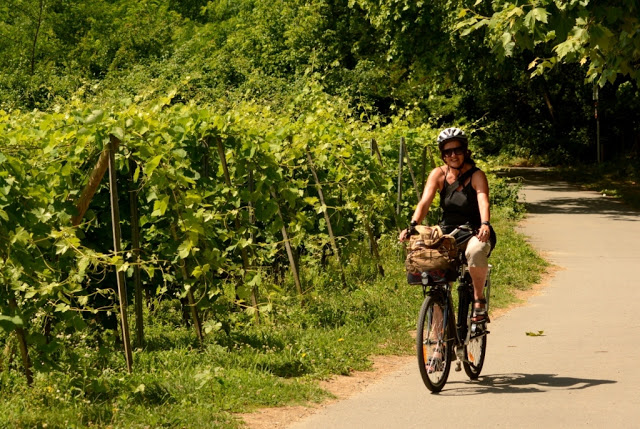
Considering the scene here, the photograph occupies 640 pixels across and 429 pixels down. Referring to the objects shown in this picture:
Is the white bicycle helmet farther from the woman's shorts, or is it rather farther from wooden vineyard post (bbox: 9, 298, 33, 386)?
wooden vineyard post (bbox: 9, 298, 33, 386)

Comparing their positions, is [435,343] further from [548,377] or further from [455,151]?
[455,151]

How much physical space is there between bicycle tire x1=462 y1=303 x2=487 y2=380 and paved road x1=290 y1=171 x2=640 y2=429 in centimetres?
8

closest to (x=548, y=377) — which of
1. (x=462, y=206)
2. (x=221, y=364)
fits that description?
(x=462, y=206)

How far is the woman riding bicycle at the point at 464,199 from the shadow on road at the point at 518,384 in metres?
0.47

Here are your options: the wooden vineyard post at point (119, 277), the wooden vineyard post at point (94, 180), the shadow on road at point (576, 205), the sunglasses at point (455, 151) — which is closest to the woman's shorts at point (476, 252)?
the sunglasses at point (455, 151)

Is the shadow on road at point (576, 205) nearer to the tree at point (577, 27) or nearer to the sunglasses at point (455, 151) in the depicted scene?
the tree at point (577, 27)

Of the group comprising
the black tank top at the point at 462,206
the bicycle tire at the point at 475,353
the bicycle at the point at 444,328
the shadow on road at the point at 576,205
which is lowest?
the shadow on road at the point at 576,205

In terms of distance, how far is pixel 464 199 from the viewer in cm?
790

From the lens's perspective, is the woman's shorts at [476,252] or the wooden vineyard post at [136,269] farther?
the wooden vineyard post at [136,269]

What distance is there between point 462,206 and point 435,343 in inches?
39.7

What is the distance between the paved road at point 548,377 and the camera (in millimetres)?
6941

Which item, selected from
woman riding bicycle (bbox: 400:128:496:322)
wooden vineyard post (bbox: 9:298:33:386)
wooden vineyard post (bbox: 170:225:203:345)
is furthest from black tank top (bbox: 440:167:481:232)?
wooden vineyard post (bbox: 9:298:33:386)

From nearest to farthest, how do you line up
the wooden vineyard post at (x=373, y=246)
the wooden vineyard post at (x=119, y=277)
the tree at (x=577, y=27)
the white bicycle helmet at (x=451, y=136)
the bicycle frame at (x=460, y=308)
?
the wooden vineyard post at (x=119, y=277) → the bicycle frame at (x=460, y=308) → the white bicycle helmet at (x=451, y=136) → the tree at (x=577, y=27) → the wooden vineyard post at (x=373, y=246)

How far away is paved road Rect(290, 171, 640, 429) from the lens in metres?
6.94
